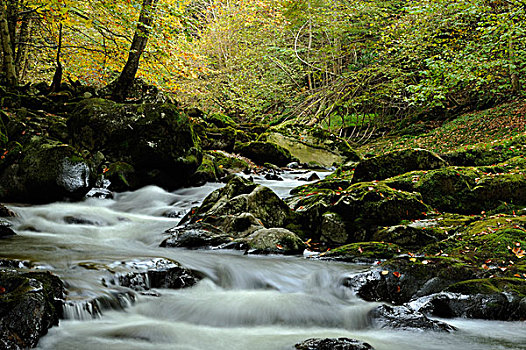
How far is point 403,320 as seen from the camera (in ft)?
10.5

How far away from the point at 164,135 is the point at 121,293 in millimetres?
6099

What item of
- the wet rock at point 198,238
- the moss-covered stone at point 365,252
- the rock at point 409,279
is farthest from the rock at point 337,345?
the wet rock at point 198,238

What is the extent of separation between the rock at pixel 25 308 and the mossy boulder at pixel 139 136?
6244 mm

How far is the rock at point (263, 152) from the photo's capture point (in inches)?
585

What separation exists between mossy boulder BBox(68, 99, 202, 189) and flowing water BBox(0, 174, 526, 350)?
3.39m

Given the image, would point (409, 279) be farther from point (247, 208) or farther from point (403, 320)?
point (247, 208)

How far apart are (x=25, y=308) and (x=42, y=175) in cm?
530

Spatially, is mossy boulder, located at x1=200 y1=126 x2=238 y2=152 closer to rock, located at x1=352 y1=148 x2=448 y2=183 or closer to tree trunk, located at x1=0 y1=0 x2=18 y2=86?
tree trunk, located at x1=0 y1=0 x2=18 y2=86

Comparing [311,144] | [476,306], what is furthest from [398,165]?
[311,144]

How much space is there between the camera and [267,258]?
5125mm

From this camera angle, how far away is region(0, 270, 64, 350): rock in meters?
2.46

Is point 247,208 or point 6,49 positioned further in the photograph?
point 6,49

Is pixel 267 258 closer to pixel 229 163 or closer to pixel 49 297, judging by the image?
pixel 49 297

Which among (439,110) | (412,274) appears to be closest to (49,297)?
(412,274)
